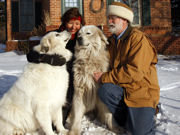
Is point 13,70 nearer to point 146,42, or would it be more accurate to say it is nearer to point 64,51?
point 64,51

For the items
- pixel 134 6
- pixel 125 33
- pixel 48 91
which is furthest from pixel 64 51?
pixel 134 6

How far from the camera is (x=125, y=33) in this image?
2.24 metres

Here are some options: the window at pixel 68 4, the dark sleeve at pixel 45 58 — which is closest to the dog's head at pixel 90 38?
the dark sleeve at pixel 45 58

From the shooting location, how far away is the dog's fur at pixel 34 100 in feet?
6.55

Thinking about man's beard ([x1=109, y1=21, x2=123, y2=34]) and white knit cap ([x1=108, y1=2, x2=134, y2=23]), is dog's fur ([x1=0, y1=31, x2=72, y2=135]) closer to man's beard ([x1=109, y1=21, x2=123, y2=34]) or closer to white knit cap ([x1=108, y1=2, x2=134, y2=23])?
man's beard ([x1=109, y1=21, x2=123, y2=34])

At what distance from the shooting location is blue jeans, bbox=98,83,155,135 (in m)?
1.99

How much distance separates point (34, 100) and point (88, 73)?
2.51 feet

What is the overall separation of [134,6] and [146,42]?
760 cm

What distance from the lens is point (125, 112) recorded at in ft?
7.52

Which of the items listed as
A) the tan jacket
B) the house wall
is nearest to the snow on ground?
the tan jacket

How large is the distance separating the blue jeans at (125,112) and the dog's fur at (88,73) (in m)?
0.12

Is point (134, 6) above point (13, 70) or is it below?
above

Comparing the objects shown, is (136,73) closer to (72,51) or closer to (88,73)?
(88,73)

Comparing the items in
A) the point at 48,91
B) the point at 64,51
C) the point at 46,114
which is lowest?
the point at 46,114
